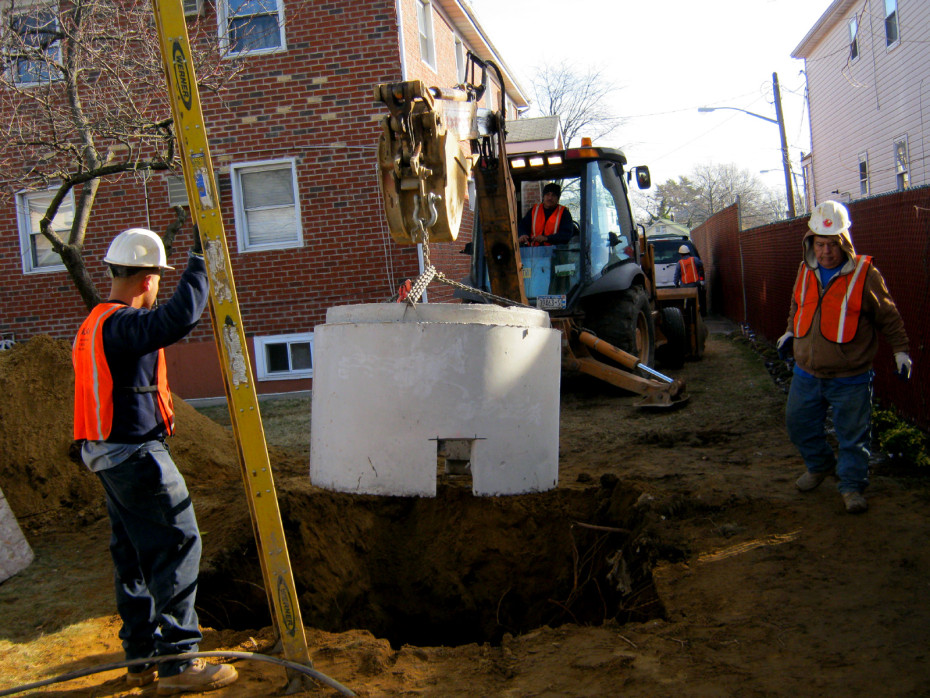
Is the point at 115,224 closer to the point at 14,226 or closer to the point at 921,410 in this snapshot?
the point at 14,226

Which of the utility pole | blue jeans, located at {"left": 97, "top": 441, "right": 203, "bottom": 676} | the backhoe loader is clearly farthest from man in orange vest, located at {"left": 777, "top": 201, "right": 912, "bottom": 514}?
the utility pole

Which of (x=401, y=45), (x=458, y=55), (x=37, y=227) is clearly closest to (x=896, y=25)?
(x=458, y=55)

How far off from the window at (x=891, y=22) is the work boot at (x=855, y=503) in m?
15.7

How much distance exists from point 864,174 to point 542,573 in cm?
1882

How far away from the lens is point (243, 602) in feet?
16.1

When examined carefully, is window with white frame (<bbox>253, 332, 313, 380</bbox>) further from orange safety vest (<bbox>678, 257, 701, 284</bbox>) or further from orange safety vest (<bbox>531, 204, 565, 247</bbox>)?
orange safety vest (<bbox>678, 257, 701, 284</bbox>)

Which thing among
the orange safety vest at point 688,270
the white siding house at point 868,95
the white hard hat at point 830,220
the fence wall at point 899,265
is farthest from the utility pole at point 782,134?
the white hard hat at point 830,220

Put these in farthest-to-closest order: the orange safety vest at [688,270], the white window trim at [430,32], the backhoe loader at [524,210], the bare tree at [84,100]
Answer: the orange safety vest at [688,270]
the white window trim at [430,32]
the bare tree at [84,100]
the backhoe loader at [524,210]

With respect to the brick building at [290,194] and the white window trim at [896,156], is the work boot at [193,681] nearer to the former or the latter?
the brick building at [290,194]

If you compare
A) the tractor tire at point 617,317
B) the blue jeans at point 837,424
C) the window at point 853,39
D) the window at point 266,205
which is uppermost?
the window at point 853,39

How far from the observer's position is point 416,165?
438cm

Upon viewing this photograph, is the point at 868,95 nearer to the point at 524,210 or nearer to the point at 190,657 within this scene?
the point at 524,210

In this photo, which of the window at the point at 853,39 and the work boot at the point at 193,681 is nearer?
the work boot at the point at 193,681

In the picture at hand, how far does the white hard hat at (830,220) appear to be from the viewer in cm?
479
